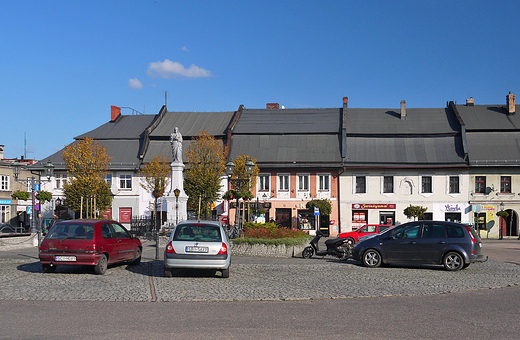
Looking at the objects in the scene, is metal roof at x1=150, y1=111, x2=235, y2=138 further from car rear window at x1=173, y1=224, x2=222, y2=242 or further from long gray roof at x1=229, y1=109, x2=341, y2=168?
car rear window at x1=173, y1=224, x2=222, y2=242

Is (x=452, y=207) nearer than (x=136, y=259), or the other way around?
(x=136, y=259)

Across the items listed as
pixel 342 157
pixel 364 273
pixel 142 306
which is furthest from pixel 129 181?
pixel 142 306

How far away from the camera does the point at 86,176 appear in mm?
44312

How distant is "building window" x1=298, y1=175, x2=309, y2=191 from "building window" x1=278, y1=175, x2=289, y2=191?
106cm

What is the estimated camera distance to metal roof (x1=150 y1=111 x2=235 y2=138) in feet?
167

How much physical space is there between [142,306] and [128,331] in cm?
207

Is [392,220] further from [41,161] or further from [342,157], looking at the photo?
[41,161]

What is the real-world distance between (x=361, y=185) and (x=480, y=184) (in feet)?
32.8

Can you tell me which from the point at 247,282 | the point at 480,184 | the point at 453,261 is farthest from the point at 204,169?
the point at 247,282

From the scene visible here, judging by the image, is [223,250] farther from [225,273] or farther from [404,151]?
[404,151]

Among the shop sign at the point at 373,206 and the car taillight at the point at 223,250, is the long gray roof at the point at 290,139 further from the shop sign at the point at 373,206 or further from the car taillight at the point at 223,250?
the car taillight at the point at 223,250

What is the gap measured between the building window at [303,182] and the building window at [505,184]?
16.4 meters

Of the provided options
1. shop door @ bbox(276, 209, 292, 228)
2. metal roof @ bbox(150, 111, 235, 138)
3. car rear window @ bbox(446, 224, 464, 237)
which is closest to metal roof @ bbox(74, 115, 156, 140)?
metal roof @ bbox(150, 111, 235, 138)

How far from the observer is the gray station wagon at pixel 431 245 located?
15.7m
